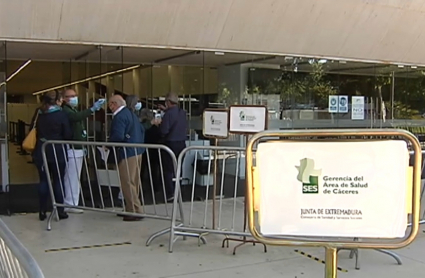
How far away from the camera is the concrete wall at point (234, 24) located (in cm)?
618

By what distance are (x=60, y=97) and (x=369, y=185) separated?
5.04m

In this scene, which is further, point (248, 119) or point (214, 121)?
point (214, 121)

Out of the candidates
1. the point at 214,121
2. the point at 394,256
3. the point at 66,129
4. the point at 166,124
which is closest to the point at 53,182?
the point at 66,129

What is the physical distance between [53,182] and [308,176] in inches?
179

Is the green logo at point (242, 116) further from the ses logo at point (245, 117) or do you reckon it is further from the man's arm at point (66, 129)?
the man's arm at point (66, 129)

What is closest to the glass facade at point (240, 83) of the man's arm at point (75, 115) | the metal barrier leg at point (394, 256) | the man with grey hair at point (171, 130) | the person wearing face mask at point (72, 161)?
the man with grey hair at point (171, 130)

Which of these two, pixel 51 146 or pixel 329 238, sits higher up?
pixel 51 146

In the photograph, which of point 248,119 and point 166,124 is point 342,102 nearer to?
point 166,124

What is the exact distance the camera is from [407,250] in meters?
4.95

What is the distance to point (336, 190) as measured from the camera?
2.35 m

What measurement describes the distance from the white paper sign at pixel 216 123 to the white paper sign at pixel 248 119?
151mm

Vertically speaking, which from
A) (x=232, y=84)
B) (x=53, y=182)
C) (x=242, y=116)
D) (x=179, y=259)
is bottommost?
(x=179, y=259)

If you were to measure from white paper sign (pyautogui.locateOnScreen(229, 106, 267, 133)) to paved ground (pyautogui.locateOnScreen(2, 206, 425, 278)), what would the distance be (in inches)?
49.5

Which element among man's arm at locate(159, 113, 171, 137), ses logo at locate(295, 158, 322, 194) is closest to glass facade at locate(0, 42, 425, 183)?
man's arm at locate(159, 113, 171, 137)
